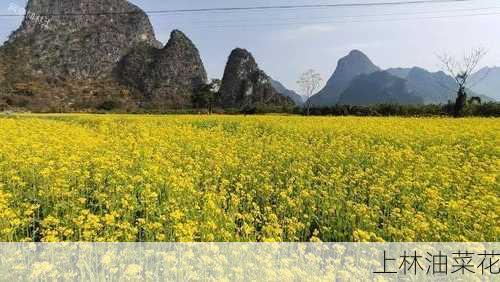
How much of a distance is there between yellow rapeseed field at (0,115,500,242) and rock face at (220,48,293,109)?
3971 inches

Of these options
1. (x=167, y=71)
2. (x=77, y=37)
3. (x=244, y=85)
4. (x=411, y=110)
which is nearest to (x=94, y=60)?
(x=77, y=37)

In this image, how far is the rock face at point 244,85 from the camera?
117m

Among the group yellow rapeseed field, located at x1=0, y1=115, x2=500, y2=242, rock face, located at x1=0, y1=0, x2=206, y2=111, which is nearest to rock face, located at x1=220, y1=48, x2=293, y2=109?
rock face, located at x1=0, y1=0, x2=206, y2=111

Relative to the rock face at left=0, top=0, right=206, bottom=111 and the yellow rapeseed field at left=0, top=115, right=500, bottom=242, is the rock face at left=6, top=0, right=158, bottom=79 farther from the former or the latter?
the yellow rapeseed field at left=0, top=115, right=500, bottom=242

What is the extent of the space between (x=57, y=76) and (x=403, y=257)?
13749 centimetres

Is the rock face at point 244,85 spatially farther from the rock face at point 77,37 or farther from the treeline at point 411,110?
the treeline at point 411,110

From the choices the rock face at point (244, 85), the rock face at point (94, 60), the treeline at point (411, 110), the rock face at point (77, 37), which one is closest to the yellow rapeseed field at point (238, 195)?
the treeline at point (411, 110)

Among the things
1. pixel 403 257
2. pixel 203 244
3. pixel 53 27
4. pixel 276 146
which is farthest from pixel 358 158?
pixel 53 27

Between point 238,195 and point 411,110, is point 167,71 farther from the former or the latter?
point 238,195

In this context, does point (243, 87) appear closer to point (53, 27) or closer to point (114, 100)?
point (114, 100)

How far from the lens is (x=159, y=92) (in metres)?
129

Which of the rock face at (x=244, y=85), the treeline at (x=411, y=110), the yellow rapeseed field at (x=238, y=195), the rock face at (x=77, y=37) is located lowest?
the yellow rapeseed field at (x=238, y=195)

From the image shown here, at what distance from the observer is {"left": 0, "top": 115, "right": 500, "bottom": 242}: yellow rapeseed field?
5.80m

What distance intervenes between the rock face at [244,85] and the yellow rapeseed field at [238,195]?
101m
